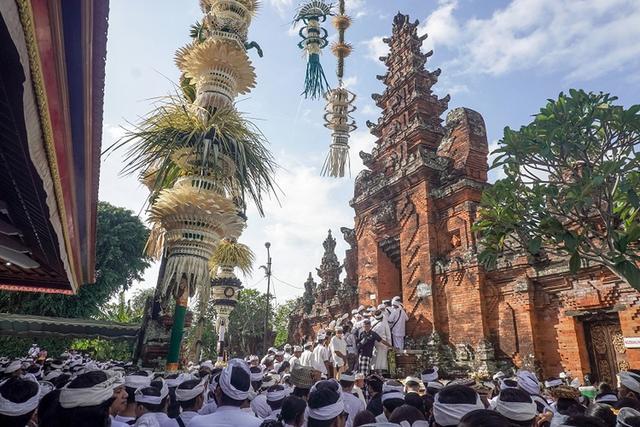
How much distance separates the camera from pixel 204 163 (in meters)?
5.50

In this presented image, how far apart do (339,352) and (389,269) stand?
5.75m

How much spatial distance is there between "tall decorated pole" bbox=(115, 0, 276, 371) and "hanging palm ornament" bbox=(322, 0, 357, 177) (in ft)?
9.47

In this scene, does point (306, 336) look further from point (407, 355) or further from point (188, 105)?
point (188, 105)

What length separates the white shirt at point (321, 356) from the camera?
10883 mm

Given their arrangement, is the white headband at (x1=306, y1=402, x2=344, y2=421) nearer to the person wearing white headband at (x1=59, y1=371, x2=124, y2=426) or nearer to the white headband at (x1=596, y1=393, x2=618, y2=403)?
the person wearing white headband at (x1=59, y1=371, x2=124, y2=426)

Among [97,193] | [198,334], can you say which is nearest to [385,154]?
[198,334]

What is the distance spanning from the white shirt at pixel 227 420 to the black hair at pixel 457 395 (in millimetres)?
1326

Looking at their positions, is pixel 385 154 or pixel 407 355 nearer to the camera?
pixel 407 355

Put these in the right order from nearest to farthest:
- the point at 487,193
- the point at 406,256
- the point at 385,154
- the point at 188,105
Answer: the point at 188,105, the point at 487,193, the point at 406,256, the point at 385,154

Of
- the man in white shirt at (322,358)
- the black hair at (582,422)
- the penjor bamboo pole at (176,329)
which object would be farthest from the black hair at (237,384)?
the man in white shirt at (322,358)

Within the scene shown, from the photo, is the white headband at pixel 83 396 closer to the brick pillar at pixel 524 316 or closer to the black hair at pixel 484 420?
the black hair at pixel 484 420

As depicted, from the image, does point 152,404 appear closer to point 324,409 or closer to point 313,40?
point 324,409

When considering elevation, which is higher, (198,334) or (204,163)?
(204,163)

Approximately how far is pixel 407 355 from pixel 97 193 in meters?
10.8
